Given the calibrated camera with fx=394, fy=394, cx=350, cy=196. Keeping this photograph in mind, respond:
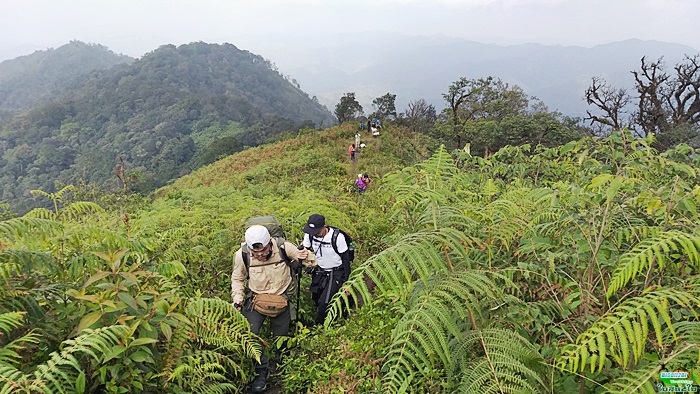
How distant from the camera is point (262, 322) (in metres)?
3.85

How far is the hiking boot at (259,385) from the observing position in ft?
11.7

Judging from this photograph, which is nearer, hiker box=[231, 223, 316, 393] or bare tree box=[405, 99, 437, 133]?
hiker box=[231, 223, 316, 393]

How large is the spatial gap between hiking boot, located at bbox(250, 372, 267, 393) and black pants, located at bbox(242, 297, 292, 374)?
5cm

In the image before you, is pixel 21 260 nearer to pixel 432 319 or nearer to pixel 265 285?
pixel 265 285

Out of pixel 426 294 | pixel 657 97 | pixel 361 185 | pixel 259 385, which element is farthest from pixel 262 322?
pixel 657 97

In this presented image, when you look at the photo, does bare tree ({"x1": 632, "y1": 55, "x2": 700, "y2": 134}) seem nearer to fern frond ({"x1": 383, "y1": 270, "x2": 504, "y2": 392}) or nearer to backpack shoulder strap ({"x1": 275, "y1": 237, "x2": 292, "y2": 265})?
backpack shoulder strap ({"x1": 275, "y1": 237, "x2": 292, "y2": 265})

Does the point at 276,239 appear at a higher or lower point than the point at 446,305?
lower

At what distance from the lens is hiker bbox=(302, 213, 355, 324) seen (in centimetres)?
443

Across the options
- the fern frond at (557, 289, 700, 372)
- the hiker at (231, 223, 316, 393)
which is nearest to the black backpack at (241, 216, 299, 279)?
the hiker at (231, 223, 316, 393)

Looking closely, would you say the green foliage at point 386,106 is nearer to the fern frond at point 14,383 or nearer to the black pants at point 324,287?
the black pants at point 324,287

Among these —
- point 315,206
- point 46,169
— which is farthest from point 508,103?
point 46,169

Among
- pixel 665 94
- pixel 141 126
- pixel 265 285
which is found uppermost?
pixel 665 94

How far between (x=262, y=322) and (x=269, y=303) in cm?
29

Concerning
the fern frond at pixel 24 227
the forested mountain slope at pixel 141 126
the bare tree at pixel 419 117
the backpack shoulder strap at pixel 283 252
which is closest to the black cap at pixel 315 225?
the backpack shoulder strap at pixel 283 252
